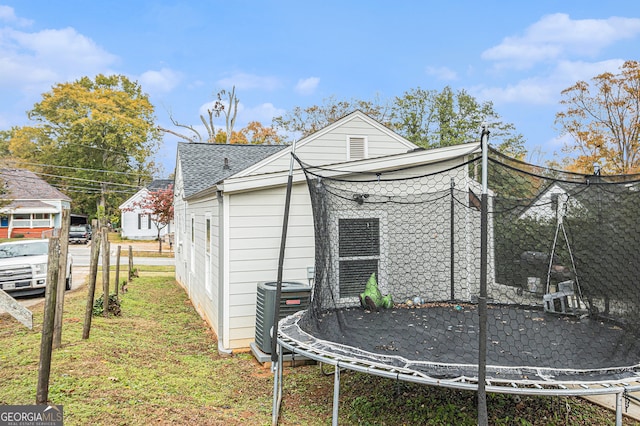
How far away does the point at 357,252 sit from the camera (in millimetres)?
5664

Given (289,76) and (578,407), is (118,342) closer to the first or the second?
(578,407)

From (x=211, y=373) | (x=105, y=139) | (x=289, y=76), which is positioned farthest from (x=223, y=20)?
(x=105, y=139)

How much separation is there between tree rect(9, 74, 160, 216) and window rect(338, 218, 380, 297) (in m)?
31.5

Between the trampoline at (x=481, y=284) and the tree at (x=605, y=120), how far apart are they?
9704 millimetres

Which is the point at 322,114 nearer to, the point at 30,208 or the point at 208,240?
the point at 208,240

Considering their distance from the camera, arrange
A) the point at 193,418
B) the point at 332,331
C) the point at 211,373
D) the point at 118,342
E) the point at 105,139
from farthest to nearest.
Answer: the point at 105,139 < the point at 118,342 < the point at 211,373 < the point at 332,331 < the point at 193,418

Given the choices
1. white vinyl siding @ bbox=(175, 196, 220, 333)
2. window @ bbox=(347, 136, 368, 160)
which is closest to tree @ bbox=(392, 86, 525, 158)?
window @ bbox=(347, 136, 368, 160)

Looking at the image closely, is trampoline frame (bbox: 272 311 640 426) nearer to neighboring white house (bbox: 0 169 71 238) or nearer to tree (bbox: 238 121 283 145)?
tree (bbox: 238 121 283 145)

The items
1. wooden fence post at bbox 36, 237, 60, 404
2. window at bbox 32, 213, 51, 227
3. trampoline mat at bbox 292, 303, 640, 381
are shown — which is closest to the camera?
trampoline mat at bbox 292, 303, 640, 381

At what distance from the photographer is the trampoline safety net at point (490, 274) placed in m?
3.41

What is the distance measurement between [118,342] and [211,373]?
1570 mm

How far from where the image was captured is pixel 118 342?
541cm

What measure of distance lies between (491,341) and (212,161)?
26.0ft

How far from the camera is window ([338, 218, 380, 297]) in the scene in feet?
18.2
